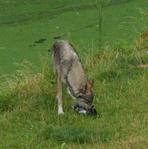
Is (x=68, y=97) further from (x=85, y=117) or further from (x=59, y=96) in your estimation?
(x=85, y=117)

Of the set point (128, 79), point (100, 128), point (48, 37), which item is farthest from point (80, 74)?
point (48, 37)

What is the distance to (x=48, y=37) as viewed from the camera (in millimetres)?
11875

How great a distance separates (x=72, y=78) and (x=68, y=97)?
714 mm

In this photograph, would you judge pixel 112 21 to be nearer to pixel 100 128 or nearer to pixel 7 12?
pixel 7 12

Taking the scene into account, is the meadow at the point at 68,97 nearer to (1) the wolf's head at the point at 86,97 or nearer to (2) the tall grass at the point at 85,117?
(2) the tall grass at the point at 85,117

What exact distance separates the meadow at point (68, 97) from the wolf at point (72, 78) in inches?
5.8

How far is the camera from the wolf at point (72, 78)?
6.30m

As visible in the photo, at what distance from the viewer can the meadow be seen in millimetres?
5812

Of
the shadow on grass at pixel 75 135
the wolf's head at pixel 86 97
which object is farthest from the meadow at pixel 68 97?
the wolf's head at pixel 86 97

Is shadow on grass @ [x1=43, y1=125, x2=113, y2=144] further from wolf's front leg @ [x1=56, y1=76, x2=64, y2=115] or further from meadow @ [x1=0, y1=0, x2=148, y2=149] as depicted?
wolf's front leg @ [x1=56, y1=76, x2=64, y2=115]

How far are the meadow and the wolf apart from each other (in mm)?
147

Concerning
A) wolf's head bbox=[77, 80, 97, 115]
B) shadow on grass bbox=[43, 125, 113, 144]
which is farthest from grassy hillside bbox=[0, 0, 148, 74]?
shadow on grass bbox=[43, 125, 113, 144]

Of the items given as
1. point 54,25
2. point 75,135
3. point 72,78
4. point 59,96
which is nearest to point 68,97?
point 59,96

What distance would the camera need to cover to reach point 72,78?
21.0 feet
